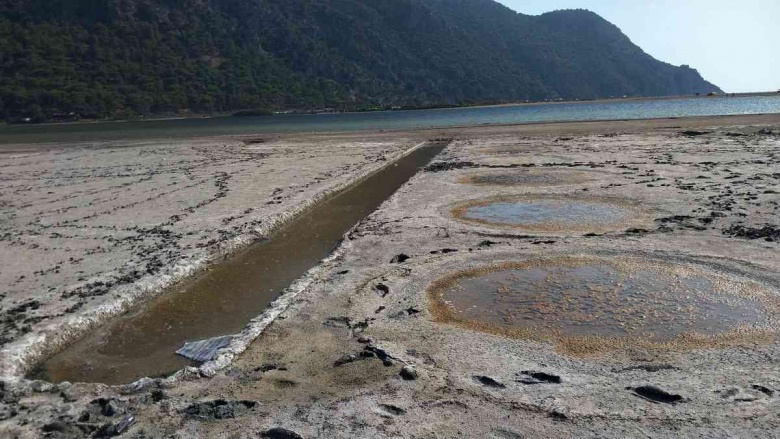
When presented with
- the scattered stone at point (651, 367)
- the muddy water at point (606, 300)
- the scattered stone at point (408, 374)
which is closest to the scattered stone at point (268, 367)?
the scattered stone at point (408, 374)

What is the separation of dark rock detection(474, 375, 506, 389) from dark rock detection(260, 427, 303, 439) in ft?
6.38

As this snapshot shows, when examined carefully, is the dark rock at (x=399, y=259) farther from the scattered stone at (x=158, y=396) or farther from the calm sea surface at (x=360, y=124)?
the calm sea surface at (x=360, y=124)

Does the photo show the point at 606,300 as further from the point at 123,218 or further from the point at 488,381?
the point at 123,218

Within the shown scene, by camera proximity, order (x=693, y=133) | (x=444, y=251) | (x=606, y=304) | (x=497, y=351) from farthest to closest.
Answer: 1. (x=693, y=133)
2. (x=444, y=251)
3. (x=606, y=304)
4. (x=497, y=351)

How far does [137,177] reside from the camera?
24.8 meters

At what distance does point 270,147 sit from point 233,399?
35.3 m

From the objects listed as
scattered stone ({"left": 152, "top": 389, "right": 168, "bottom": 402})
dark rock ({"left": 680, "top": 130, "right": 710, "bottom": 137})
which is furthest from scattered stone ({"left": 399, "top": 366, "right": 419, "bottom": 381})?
dark rock ({"left": 680, "top": 130, "right": 710, "bottom": 137})

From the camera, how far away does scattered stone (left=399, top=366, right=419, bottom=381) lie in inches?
233

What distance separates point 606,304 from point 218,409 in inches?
210

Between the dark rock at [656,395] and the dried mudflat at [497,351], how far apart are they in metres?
0.01

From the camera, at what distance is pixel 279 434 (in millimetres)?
5004

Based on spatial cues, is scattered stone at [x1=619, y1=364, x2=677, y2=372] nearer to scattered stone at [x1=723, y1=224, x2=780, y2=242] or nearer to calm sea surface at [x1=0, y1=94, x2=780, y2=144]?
scattered stone at [x1=723, y1=224, x2=780, y2=242]

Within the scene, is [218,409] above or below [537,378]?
below

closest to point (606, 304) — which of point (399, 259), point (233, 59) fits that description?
point (399, 259)
